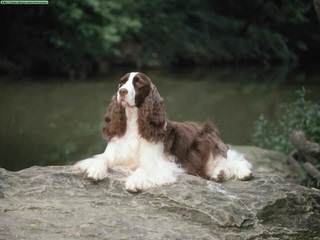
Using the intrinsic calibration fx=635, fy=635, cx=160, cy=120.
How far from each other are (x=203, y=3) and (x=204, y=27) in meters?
2.16

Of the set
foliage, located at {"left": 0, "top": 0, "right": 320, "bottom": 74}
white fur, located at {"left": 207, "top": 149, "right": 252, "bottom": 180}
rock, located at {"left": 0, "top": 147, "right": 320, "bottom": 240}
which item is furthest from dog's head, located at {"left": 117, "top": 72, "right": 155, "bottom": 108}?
foliage, located at {"left": 0, "top": 0, "right": 320, "bottom": 74}

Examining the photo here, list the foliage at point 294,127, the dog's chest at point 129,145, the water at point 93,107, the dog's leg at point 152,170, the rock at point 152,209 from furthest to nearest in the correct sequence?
the water at point 93,107 < the foliage at point 294,127 < the dog's chest at point 129,145 < the dog's leg at point 152,170 < the rock at point 152,209

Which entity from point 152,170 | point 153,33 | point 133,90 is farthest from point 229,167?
point 153,33

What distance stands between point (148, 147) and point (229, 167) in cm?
89

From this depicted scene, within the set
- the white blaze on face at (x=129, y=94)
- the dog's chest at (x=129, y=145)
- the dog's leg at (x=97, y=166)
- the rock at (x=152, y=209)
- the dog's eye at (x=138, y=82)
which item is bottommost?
the rock at (x=152, y=209)

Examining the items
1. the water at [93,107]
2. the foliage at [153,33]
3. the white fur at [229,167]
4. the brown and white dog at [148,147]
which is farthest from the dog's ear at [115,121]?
the foliage at [153,33]

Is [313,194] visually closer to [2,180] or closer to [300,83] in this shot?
[2,180]

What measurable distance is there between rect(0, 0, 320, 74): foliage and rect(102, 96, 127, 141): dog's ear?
15414mm

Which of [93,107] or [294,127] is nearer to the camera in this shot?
[294,127]

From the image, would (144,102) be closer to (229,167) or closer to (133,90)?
(133,90)

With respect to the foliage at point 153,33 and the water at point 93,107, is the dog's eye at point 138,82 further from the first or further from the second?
the foliage at point 153,33

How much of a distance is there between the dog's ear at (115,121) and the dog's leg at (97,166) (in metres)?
0.14

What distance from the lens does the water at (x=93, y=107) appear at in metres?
12.0

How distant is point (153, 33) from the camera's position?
30.5 m
